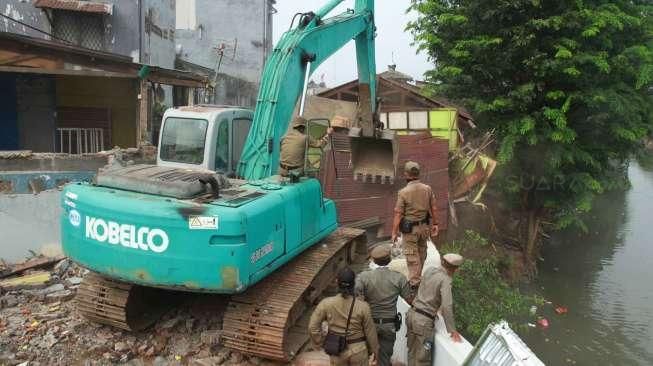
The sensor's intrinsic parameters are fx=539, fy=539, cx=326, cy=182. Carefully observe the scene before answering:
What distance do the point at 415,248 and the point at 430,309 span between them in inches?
56.4

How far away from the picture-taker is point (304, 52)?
6852 mm

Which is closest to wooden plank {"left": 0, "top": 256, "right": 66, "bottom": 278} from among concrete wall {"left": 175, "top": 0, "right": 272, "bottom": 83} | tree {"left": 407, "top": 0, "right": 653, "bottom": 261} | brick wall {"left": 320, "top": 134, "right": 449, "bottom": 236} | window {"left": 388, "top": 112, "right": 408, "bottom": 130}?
brick wall {"left": 320, "top": 134, "right": 449, "bottom": 236}

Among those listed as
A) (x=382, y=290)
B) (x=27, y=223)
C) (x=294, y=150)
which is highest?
(x=294, y=150)

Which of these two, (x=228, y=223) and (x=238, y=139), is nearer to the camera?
(x=228, y=223)

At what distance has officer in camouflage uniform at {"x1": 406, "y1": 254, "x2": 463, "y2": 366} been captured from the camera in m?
5.06

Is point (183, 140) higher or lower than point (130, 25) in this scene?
lower

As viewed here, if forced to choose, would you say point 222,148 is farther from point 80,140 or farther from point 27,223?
point 80,140

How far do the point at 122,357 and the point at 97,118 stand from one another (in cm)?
1085

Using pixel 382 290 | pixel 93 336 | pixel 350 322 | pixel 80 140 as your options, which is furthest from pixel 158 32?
pixel 350 322

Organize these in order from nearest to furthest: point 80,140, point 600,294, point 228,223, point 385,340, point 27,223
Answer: point 228,223, point 385,340, point 27,223, point 80,140, point 600,294

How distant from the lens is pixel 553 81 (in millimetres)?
12289

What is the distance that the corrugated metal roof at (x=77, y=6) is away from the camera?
15047mm

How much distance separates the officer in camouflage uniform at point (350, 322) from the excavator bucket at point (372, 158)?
11.1ft

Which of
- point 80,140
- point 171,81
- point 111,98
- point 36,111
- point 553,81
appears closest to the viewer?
point 553,81
